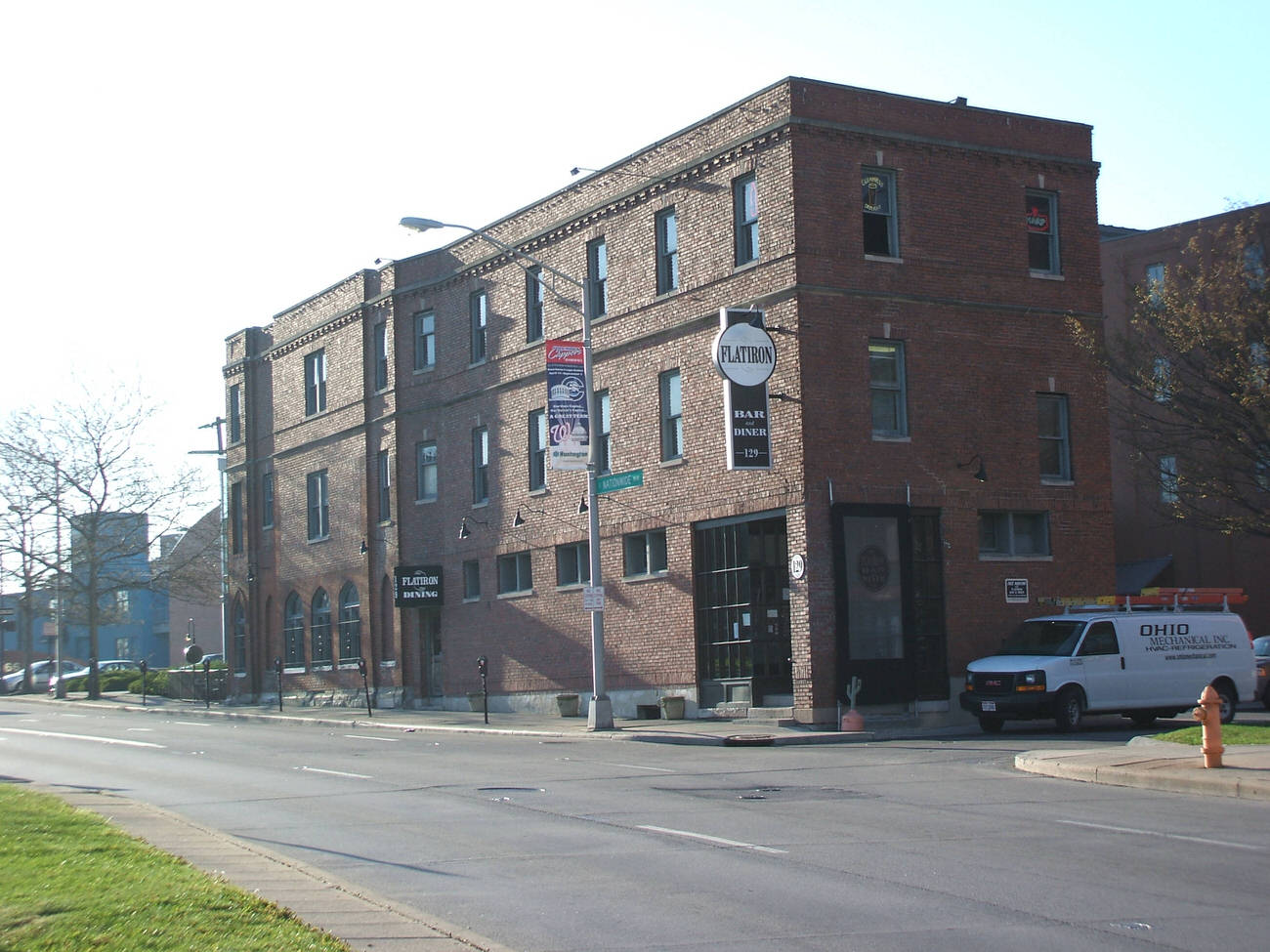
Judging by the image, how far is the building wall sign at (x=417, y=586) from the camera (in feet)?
123

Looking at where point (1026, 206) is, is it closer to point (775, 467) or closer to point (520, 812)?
point (775, 467)

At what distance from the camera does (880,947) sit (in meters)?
7.86

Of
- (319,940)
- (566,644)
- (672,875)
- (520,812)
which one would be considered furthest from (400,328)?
(319,940)

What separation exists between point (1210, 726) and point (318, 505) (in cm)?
3343

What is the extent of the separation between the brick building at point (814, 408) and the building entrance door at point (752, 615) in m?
0.05

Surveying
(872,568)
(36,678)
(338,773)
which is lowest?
(36,678)

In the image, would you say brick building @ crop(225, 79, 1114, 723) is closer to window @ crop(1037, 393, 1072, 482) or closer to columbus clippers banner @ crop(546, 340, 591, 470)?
window @ crop(1037, 393, 1072, 482)

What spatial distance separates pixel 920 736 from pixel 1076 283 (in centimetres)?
1080

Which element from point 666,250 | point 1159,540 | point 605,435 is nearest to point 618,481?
point 605,435

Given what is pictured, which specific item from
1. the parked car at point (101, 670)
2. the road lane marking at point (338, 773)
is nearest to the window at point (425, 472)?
the road lane marking at point (338, 773)

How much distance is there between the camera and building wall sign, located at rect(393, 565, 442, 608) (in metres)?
37.6

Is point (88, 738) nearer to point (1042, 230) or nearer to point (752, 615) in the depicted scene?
point (752, 615)

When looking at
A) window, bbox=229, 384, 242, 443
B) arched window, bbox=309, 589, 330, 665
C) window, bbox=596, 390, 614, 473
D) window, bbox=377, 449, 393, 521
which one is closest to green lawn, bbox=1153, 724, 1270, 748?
window, bbox=596, 390, 614, 473

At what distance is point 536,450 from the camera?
34656 millimetres
